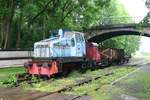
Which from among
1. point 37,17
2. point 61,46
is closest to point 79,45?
point 61,46

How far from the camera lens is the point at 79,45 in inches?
1089

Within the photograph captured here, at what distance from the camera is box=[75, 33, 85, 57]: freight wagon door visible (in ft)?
89.8

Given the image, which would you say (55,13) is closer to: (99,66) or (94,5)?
(94,5)

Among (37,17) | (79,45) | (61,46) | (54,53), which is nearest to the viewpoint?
(54,53)

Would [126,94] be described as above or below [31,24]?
below

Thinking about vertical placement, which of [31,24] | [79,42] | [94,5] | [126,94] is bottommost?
[126,94]

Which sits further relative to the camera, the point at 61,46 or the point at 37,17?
the point at 37,17

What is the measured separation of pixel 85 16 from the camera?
164ft

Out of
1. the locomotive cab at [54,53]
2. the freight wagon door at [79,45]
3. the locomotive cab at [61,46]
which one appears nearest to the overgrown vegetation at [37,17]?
the freight wagon door at [79,45]

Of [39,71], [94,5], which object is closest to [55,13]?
[94,5]

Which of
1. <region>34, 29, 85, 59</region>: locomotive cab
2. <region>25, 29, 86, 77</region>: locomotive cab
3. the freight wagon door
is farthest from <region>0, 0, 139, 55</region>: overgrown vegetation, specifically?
<region>25, 29, 86, 77</region>: locomotive cab

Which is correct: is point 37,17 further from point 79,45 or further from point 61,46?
point 61,46

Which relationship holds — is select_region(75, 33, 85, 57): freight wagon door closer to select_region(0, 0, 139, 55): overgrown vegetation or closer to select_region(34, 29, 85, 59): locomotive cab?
select_region(34, 29, 85, 59): locomotive cab

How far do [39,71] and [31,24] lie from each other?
19.1m
